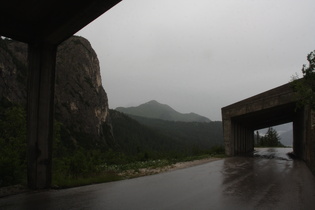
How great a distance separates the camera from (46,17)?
7426 millimetres

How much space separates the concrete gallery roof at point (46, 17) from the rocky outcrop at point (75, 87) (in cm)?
8781

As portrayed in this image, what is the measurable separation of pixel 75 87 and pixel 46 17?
114m

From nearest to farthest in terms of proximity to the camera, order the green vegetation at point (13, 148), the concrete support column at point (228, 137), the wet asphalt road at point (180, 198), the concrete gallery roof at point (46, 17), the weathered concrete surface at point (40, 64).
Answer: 1. the wet asphalt road at point (180, 198)
2. the concrete gallery roof at point (46, 17)
3. the weathered concrete surface at point (40, 64)
4. the green vegetation at point (13, 148)
5. the concrete support column at point (228, 137)

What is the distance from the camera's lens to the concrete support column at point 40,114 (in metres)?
8.45

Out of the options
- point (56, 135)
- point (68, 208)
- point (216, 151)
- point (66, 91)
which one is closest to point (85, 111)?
point (66, 91)

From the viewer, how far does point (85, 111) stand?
116 metres

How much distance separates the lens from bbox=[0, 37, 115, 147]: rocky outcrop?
92.8 metres

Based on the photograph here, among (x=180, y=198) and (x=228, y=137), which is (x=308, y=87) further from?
(x=228, y=137)

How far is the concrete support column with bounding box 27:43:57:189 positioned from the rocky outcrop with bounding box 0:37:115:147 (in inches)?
3438

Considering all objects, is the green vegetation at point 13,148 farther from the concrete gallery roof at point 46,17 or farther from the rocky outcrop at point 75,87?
the rocky outcrop at point 75,87

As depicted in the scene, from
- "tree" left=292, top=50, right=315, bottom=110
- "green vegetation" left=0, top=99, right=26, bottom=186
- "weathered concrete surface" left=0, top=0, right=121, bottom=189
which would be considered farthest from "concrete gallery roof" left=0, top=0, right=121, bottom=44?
"tree" left=292, top=50, right=315, bottom=110

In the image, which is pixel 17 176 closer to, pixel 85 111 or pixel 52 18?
pixel 52 18

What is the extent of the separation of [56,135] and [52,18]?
23.7 feet

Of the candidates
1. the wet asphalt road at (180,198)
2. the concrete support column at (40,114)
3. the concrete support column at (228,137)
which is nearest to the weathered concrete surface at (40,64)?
the concrete support column at (40,114)
